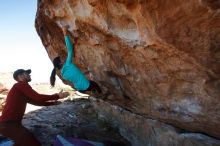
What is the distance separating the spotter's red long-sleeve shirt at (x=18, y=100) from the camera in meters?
7.33

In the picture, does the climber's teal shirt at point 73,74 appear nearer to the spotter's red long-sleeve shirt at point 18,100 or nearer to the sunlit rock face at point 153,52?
the sunlit rock face at point 153,52

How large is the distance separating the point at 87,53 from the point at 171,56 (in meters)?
2.57

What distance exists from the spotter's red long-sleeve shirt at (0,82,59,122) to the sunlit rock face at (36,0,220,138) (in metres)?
1.30

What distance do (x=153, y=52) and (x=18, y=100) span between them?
3.26 m

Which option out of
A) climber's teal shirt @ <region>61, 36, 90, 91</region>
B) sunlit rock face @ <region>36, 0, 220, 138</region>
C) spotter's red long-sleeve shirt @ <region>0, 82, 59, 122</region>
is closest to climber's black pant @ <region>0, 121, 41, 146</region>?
spotter's red long-sleeve shirt @ <region>0, 82, 59, 122</region>

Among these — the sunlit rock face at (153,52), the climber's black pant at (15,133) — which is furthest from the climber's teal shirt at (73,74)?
the climber's black pant at (15,133)

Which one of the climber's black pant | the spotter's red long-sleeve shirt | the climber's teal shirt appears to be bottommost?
the climber's black pant

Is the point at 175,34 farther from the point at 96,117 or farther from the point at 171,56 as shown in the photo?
the point at 96,117

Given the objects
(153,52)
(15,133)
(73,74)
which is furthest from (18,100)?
(153,52)

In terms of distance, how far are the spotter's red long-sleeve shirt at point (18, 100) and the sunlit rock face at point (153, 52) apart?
1.30 meters

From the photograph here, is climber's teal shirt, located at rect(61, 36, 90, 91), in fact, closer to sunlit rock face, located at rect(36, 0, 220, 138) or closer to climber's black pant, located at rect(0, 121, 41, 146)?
sunlit rock face, located at rect(36, 0, 220, 138)

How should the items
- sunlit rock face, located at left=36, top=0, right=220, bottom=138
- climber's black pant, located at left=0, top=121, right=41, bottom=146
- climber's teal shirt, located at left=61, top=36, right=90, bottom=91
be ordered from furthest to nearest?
1. climber's teal shirt, located at left=61, top=36, right=90, bottom=91
2. climber's black pant, located at left=0, top=121, right=41, bottom=146
3. sunlit rock face, located at left=36, top=0, right=220, bottom=138

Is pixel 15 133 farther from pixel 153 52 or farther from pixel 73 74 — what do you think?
pixel 153 52

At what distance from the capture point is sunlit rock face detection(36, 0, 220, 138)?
4.68 m
